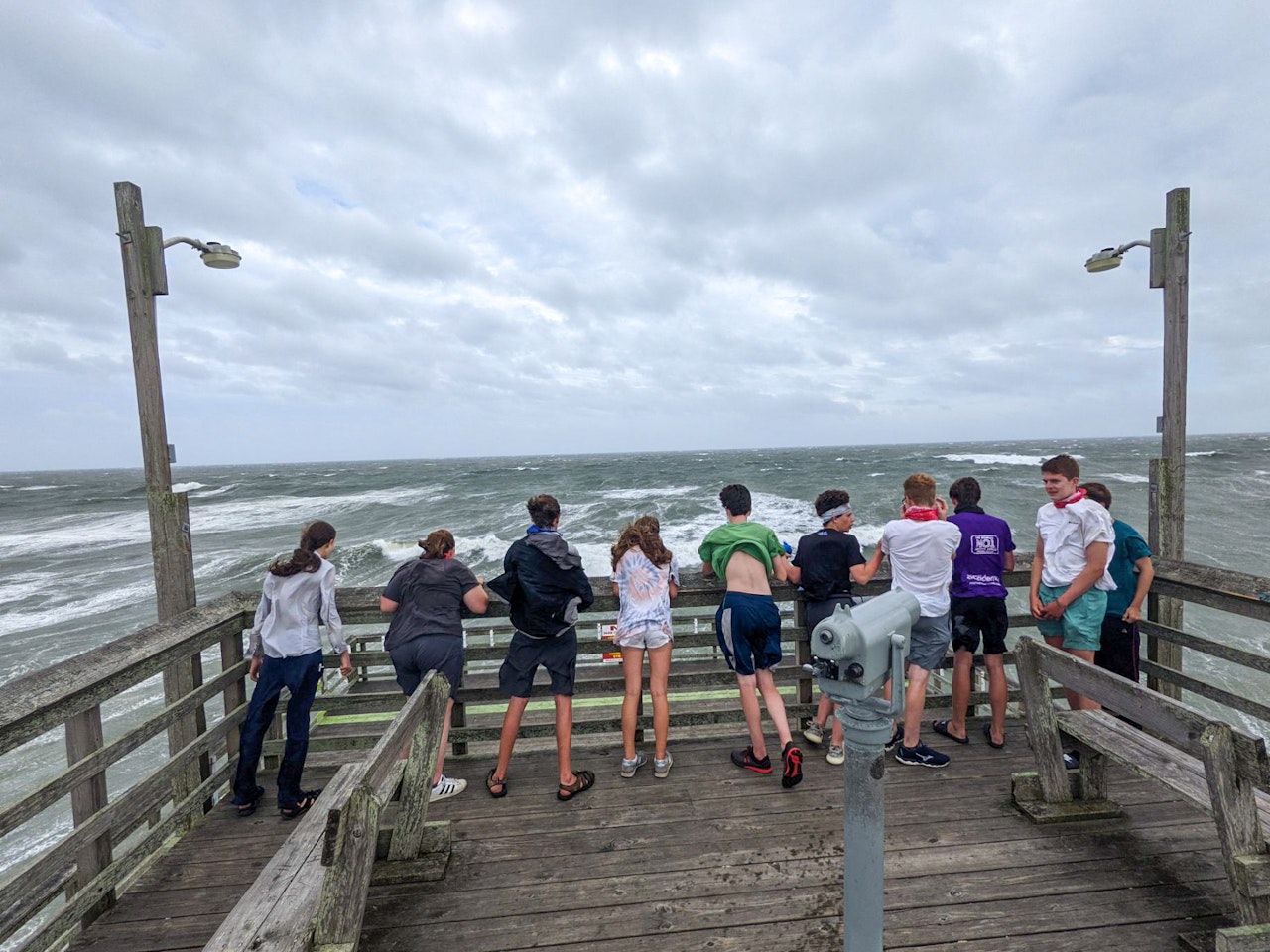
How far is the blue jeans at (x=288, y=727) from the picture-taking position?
335 cm

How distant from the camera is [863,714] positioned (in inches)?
69.4

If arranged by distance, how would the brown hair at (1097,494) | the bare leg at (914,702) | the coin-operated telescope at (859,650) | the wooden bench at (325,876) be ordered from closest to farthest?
the coin-operated telescope at (859,650) < the wooden bench at (325,876) < the bare leg at (914,702) < the brown hair at (1097,494)

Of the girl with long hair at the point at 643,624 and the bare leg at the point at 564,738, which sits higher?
the girl with long hair at the point at 643,624

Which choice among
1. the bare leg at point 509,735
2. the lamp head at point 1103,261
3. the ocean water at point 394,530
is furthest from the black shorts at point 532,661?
the lamp head at point 1103,261

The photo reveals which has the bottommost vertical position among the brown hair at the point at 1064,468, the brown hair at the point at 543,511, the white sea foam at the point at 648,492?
the white sea foam at the point at 648,492

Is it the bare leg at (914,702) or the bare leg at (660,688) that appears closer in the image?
the bare leg at (660,688)

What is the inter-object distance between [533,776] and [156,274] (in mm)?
4023

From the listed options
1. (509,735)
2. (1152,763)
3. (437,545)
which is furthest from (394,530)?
(1152,763)

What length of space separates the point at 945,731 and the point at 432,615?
3.51 meters

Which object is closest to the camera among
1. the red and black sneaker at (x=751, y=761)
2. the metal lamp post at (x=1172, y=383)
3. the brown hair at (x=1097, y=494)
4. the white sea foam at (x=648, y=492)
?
the red and black sneaker at (x=751, y=761)

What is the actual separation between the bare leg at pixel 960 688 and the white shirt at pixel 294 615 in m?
3.87

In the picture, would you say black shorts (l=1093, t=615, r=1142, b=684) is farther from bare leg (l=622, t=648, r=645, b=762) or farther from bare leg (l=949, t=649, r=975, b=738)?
bare leg (l=622, t=648, r=645, b=762)

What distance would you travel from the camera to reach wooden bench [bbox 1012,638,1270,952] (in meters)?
2.05

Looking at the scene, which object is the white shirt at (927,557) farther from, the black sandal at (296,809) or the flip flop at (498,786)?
the black sandal at (296,809)
